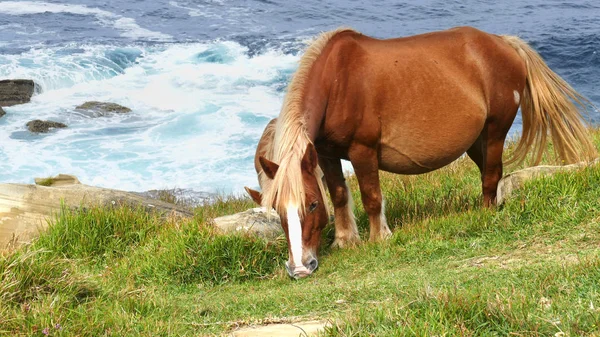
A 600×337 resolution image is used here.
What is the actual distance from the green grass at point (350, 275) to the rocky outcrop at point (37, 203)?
0.30 metres

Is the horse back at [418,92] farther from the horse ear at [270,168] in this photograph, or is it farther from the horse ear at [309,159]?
the horse ear at [270,168]

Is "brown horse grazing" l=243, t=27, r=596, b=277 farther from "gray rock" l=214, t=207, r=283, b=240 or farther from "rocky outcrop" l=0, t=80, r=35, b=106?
"rocky outcrop" l=0, t=80, r=35, b=106

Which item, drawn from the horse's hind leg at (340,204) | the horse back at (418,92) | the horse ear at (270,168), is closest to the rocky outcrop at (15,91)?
the horse's hind leg at (340,204)

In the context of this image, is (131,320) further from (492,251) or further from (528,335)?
(492,251)

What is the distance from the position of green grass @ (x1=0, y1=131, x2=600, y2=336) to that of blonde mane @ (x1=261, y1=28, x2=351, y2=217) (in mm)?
764

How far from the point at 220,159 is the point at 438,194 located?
10645mm

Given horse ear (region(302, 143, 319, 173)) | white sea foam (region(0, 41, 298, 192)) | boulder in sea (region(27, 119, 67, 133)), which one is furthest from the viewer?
boulder in sea (region(27, 119, 67, 133))

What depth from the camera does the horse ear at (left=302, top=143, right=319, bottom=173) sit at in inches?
268

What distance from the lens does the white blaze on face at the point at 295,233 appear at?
6.60 meters

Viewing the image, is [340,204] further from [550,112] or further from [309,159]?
[550,112]

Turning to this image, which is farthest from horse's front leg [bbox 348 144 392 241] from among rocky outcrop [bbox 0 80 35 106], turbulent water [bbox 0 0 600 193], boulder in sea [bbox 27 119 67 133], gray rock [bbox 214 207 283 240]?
rocky outcrop [bbox 0 80 35 106]

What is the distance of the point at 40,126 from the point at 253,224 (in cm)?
1474

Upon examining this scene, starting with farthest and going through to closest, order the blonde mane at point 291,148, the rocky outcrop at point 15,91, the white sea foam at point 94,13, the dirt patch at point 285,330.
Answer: the white sea foam at point 94,13 → the rocky outcrop at point 15,91 → the blonde mane at point 291,148 → the dirt patch at point 285,330

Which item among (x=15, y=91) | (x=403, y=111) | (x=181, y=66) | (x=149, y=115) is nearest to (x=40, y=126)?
(x=15, y=91)
